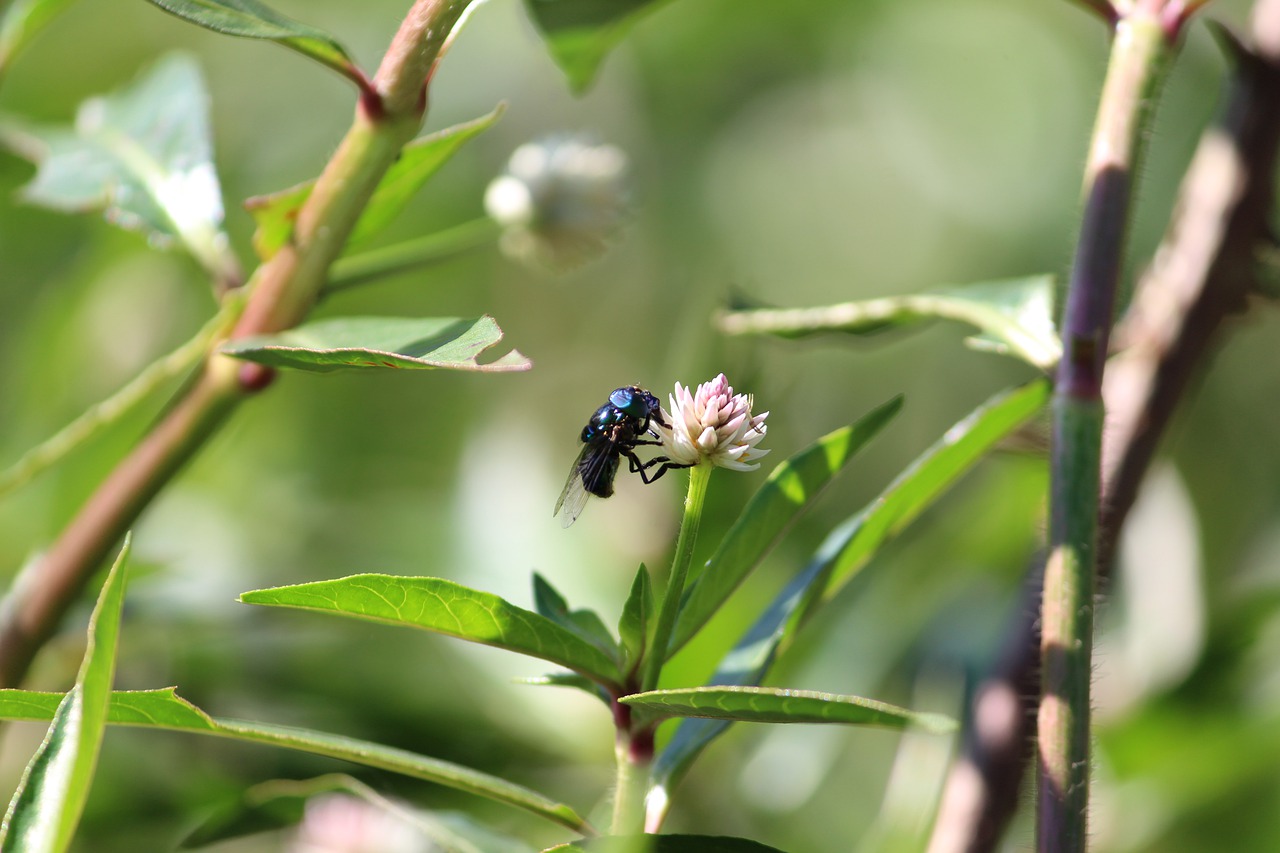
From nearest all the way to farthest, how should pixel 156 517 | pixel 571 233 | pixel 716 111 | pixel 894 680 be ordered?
pixel 571 233 → pixel 894 680 → pixel 156 517 → pixel 716 111

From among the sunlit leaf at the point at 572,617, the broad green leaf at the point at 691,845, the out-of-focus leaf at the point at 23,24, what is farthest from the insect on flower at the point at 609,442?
the out-of-focus leaf at the point at 23,24

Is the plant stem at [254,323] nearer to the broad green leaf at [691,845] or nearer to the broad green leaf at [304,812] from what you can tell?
the broad green leaf at [304,812]

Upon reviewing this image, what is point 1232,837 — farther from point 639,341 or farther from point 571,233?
point 639,341

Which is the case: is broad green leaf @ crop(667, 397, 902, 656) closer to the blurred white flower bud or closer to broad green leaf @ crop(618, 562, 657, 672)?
broad green leaf @ crop(618, 562, 657, 672)

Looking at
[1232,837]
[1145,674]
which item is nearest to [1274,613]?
[1145,674]

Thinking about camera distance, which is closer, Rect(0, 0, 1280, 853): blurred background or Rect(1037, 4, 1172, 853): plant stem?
Rect(1037, 4, 1172, 853): plant stem

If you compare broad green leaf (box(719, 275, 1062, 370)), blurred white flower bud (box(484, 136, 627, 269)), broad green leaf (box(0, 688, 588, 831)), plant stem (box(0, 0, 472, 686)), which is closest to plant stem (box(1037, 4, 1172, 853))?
broad green leaf (box(719, 275, 1062, 370))
